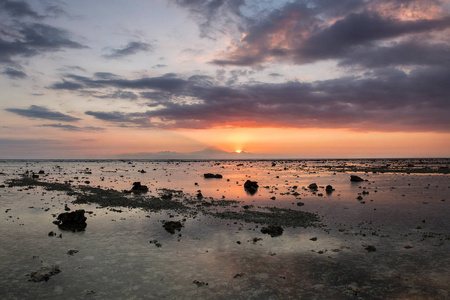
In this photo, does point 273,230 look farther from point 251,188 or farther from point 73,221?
point 251,188

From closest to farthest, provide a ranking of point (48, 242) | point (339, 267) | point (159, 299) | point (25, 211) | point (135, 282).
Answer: point (159, 299) → point (135, 282) → point (339, 267) → point (48, 242) → point (25, 211)

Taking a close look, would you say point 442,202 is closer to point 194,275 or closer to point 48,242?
point 194,275

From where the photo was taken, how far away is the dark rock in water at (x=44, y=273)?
43.2ft

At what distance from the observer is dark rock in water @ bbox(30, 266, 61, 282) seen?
13.2 m

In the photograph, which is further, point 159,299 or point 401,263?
point 401,263

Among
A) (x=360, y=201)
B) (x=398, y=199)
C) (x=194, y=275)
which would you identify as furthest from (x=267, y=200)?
(x=194, y=275)

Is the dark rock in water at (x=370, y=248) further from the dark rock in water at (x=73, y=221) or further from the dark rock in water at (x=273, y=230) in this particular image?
the dark rock in water at (x=73, y=221)

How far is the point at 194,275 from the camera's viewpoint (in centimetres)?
1366

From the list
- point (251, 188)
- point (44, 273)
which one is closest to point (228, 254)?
point (44, 273)

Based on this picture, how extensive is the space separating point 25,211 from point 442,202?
163 feet

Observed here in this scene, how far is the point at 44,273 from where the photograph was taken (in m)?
13.6

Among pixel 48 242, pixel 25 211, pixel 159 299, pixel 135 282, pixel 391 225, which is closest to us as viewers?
pixel 159 299

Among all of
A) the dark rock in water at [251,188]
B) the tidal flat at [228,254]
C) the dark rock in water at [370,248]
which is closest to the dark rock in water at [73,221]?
the tidal flat at [228,254]

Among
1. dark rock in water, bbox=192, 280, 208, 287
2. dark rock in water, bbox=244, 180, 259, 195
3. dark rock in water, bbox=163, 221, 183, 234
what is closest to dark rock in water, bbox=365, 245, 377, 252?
dark rock in water, bbox=192, 280, 208, 287
